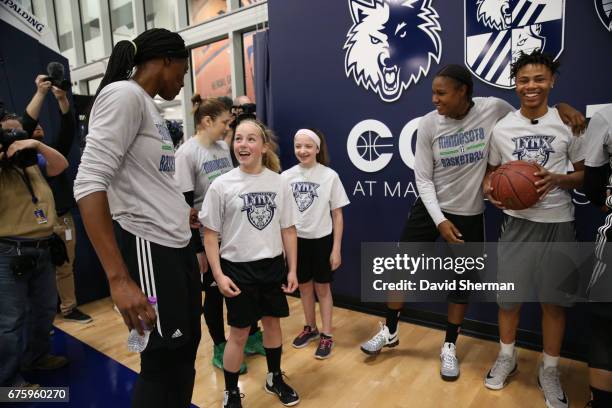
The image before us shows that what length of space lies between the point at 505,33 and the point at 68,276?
3.80 m

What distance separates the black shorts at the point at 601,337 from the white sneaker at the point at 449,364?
0.81 metres

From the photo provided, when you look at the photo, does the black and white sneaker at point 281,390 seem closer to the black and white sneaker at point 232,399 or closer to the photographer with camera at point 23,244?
the black and white sneaker at point 232,399

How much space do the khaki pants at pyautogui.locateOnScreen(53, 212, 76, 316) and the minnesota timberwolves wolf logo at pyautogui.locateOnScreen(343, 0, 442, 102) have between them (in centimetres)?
263

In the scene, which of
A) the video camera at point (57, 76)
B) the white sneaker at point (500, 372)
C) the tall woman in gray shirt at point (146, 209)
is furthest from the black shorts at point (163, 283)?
the video camera at point (57, 76)

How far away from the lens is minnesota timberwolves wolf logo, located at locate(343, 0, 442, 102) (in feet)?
9.34

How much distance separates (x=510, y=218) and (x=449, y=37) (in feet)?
4.37

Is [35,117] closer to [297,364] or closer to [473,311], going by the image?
[297,364]

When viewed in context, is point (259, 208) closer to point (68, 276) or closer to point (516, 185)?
point (516, 185)

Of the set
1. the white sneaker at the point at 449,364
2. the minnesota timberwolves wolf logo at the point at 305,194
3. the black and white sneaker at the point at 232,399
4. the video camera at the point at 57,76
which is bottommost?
the white sneaker at the point at 449,364

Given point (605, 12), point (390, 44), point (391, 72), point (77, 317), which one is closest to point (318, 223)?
point (391, 72)

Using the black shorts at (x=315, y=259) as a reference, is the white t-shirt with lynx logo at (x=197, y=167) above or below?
above

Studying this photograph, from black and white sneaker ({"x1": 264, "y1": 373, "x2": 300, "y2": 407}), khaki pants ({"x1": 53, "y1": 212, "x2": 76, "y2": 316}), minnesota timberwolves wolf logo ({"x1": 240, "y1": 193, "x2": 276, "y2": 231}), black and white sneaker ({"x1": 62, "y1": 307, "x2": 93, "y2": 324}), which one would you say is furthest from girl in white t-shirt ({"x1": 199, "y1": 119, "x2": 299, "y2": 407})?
khaki pants ({"x1": 53, "y1": 212, "x2": 76, "y2": 316})

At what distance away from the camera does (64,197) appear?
332 centimetres

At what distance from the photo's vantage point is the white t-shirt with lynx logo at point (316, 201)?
269 centimetres
